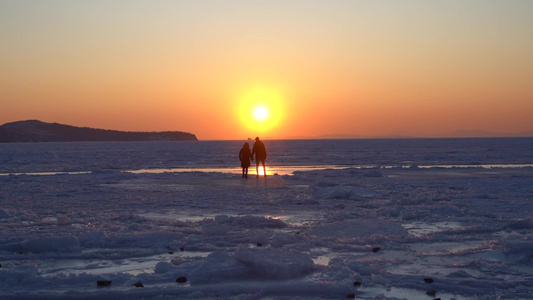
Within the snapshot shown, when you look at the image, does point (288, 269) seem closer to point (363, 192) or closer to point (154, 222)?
point (154, 222)

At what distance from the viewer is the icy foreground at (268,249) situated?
650 centimetres

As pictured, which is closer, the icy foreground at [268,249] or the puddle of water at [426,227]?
the icy foreground at [268,249]

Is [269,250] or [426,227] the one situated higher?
[269,250]

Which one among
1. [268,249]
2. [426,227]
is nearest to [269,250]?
[268,249]

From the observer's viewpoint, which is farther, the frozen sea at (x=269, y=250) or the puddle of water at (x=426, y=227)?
the puddle of water at (x=426, y=227)

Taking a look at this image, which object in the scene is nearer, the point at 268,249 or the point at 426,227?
the point at 268,249

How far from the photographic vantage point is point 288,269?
7.04m

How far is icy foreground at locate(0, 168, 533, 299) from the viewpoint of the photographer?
6.50 meters

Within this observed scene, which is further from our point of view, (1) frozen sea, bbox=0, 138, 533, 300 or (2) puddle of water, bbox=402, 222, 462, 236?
(2) puddle of water, bbox=402, 222, 462, 236

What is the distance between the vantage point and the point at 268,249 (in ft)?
24.9

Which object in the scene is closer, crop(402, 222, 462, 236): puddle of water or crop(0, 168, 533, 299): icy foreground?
crop(0, 168, 533, 299): icy foreground

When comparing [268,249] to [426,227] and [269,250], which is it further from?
[426,227]

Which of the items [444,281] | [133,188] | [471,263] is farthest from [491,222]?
[133,188]

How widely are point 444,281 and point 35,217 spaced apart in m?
9.22
